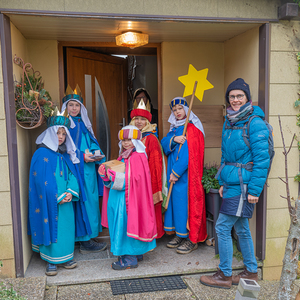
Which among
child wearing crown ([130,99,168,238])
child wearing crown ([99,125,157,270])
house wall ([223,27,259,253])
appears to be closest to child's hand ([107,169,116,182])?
child wearing crown ([99,125,157,270])

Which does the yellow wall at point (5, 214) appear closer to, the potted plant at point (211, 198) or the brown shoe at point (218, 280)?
the brown shoe at point (218, 280)

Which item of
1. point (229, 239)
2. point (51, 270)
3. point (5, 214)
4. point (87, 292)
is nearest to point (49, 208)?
point (5, 214)

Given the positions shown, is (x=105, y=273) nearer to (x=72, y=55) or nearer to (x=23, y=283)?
(x=23, y=283)

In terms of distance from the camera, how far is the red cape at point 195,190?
11.2 feet

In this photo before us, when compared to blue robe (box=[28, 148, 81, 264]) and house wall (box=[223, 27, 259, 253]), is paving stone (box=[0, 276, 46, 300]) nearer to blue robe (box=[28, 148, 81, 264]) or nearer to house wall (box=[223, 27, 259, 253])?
blue robe (box=[28, 148, 81, 264])

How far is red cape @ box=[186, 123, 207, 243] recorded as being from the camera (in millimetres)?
3418

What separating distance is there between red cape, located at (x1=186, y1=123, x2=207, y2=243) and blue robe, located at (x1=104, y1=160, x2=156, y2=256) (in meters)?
0.62

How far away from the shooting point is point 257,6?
296 centimetres

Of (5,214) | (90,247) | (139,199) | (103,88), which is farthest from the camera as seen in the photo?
(103,88)

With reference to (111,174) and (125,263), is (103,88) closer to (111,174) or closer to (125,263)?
(111,174)

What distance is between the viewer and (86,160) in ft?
11.3

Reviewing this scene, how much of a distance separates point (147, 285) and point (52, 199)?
1.21 meters

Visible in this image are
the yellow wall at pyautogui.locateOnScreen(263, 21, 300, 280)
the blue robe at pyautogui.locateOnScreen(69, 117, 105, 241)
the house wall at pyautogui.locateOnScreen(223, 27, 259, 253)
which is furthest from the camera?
the blue robe at pyautogui.locateOnScreen(69, 117, 105, 241)

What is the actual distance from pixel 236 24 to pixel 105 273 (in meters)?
2.78
